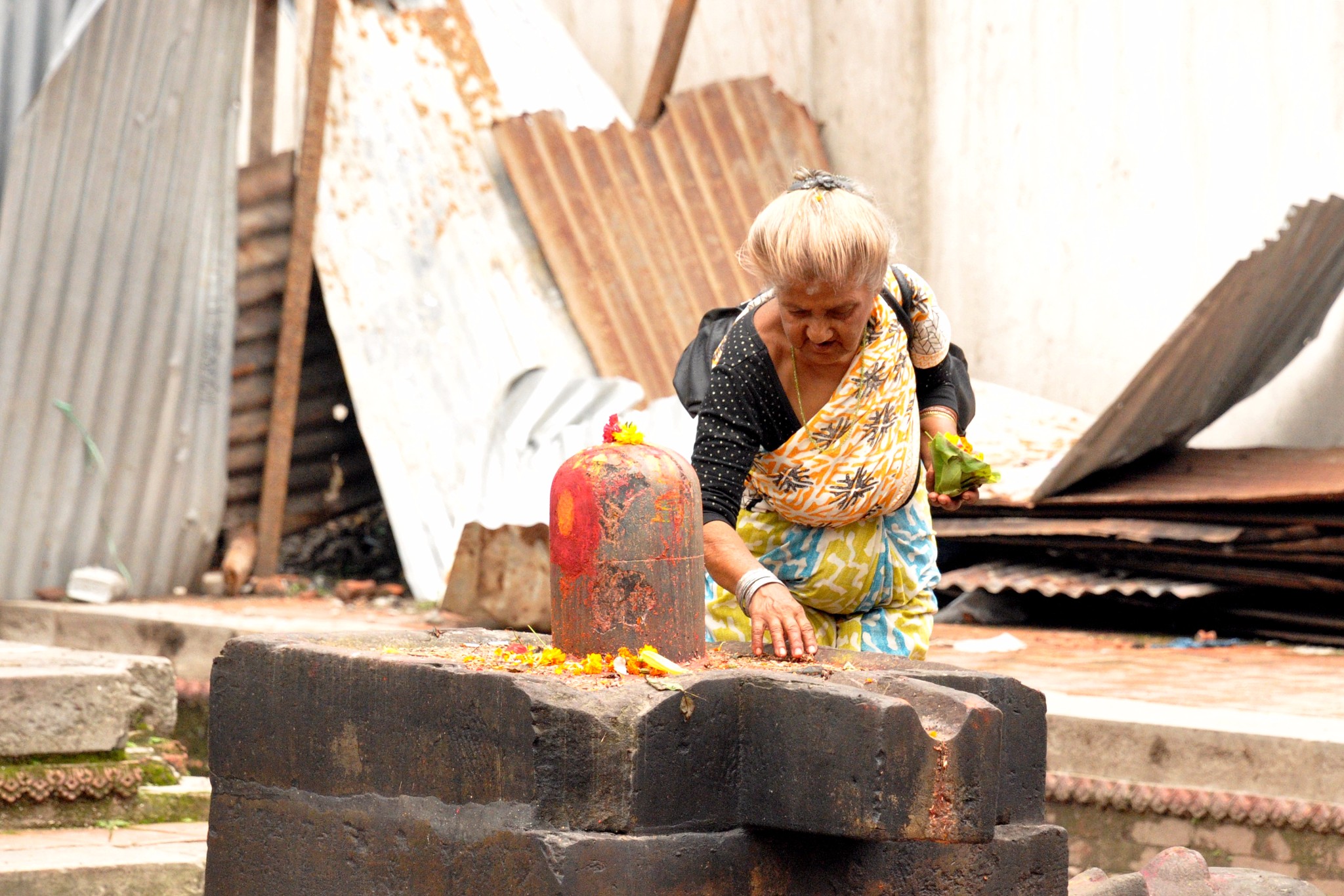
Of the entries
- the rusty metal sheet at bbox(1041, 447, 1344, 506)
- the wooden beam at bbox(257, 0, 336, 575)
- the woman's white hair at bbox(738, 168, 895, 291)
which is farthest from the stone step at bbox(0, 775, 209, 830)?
the rusty metal sheet at bbox(1041, 447, 1344, 506)

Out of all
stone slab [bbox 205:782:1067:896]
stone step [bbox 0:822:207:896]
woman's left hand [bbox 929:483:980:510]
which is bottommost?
stone step [bbox 0:822:207:896]

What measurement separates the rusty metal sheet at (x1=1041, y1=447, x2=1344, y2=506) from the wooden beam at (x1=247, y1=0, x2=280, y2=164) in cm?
407

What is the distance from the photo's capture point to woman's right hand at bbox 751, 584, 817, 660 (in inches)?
112

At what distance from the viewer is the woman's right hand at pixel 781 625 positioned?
284 cm

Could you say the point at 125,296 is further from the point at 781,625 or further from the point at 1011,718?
the point at 1011,718

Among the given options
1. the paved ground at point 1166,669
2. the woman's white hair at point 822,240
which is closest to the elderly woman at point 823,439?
the woman's white hair at point 822,240

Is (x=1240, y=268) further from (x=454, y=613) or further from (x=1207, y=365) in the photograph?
(x=454, y=613)

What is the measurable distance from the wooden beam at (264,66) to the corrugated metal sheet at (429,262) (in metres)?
0.32

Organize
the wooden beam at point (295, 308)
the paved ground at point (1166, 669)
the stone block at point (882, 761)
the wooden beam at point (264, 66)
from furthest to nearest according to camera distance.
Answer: the wooden beam at point (264, 66), the wooden beam at point (295, 308), the paved ground at point (1166, 669), the stone block at point (882, 761)

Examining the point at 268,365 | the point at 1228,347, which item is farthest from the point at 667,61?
the point at 1228,347

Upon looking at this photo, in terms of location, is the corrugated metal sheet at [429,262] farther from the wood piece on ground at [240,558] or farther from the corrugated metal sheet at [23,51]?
the corrugated metal sheet at [23,51]

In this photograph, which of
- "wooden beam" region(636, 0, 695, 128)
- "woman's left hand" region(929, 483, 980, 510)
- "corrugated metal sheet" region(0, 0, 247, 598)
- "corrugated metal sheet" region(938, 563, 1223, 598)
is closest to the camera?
"woman's left hand" region(929, 483, 980, 510)

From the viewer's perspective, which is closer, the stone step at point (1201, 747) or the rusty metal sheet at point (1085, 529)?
the stone step at point (1201, 747)

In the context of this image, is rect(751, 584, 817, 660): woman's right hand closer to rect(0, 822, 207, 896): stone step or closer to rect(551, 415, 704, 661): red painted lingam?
rect(551, 415, 704, 661): red painted lingam
